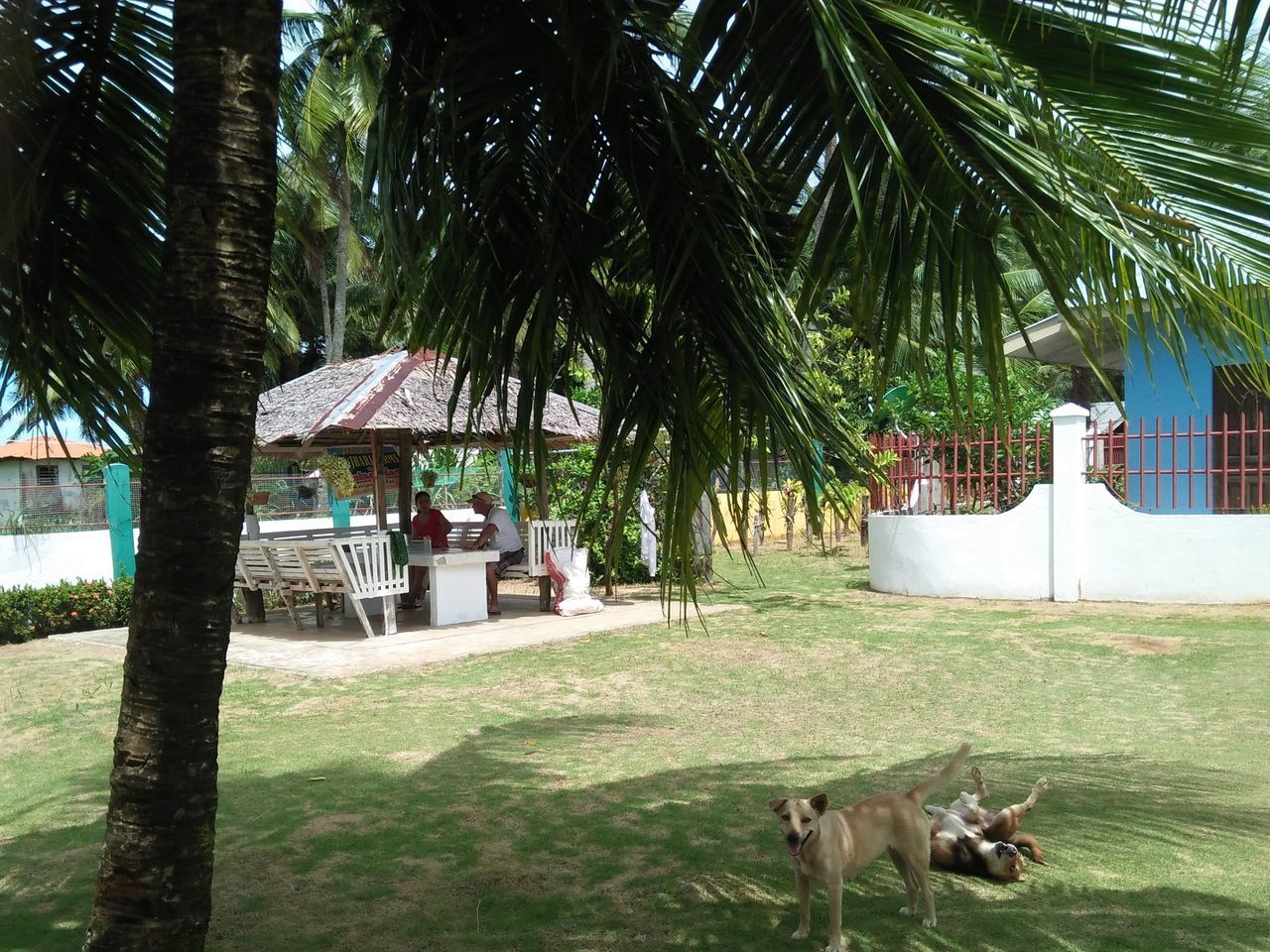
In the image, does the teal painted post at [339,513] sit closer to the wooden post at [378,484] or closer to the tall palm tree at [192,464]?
the wooden post at [378,484]

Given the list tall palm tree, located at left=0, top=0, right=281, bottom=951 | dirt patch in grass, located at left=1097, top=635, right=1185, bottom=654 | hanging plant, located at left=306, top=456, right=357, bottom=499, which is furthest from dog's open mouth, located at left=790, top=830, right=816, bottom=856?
hanging plant, located at left=306, top=456, right=357, bottom=499

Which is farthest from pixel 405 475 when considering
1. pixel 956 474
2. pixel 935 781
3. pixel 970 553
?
pixel 935 781

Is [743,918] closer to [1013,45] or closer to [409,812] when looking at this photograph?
[409,812]

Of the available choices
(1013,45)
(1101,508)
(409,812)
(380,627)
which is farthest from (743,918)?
(1101,508)

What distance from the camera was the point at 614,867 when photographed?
483 cm

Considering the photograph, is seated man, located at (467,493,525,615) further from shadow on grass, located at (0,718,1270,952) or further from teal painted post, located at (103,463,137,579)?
shadow on grass, located at (0,718,1270,952)

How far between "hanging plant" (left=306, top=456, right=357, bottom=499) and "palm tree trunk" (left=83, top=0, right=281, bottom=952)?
12.7 m

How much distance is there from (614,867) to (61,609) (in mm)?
10588

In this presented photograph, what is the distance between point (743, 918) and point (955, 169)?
2.85 m

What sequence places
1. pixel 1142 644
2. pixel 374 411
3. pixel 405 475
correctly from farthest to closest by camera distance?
pixel 405 475 → pixel 374 411 → pixel 1142 644

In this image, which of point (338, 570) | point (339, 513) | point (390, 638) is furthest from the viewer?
point (339, 513)

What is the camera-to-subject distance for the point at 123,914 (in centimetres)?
285

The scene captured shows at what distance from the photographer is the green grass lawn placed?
4.23 meters

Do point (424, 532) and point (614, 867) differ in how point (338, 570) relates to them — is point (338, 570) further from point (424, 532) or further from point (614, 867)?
point (614, 867)
